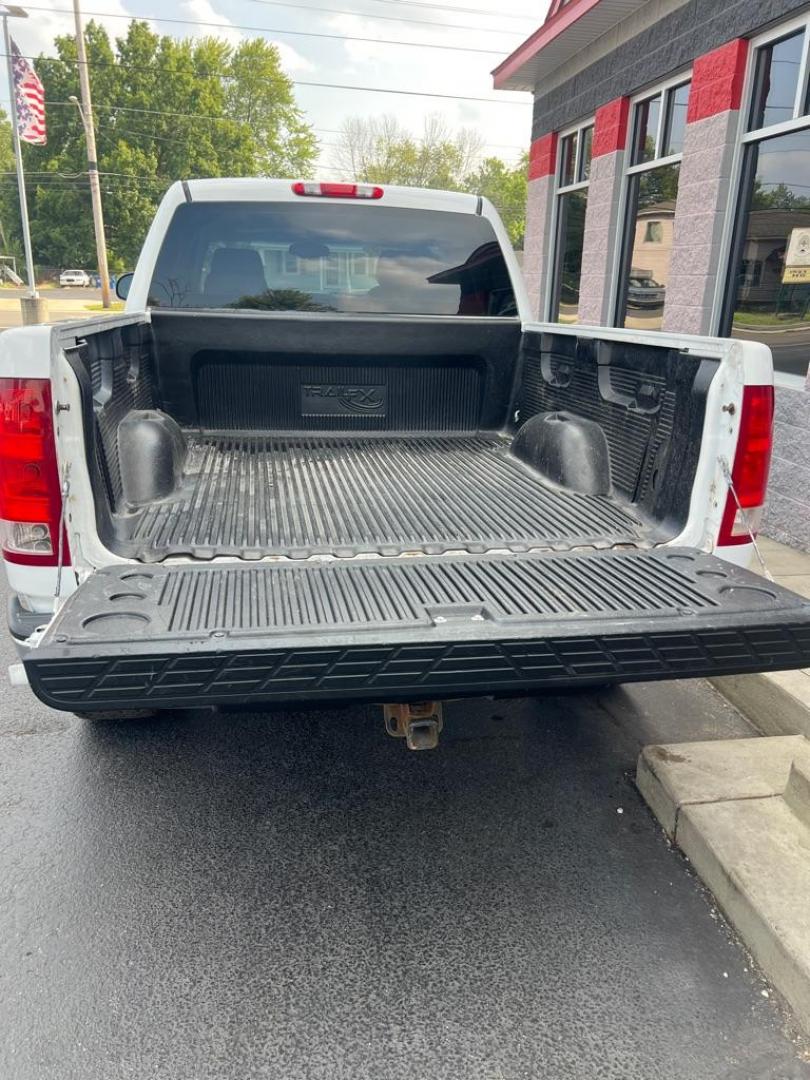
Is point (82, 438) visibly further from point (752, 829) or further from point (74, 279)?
point (74, 279)

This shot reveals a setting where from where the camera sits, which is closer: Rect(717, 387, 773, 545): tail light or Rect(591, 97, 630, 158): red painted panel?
Rect(717, 387, 773, 545): tail light

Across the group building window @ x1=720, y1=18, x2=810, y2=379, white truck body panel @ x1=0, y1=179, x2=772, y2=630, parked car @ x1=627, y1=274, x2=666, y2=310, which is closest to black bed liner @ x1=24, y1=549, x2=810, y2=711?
white truck body panel @ x1=0, y1=179, x2=772, y2=630

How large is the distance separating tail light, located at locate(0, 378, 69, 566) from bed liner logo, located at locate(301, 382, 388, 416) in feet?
6.81

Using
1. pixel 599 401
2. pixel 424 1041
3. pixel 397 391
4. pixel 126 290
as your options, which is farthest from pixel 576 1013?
pixel 126 290

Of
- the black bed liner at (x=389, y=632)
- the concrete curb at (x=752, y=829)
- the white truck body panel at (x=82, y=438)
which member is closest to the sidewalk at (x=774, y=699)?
the concrete curb at (x=752, y=829)

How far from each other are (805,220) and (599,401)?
11.2ft

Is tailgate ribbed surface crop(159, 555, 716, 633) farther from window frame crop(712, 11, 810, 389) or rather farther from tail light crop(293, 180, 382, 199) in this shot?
window frame crop(712, 11, 810, 389)

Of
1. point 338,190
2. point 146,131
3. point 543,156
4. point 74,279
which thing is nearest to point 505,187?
point 146,131

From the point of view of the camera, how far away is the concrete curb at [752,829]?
219 cm

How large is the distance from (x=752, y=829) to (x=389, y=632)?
1.55 m

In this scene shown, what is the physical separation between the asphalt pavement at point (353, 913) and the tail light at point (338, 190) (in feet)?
8.56

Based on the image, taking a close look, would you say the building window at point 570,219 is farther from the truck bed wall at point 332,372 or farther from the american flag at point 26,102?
the american flag at point 26,102

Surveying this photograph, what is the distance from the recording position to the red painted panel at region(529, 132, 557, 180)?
9.99m

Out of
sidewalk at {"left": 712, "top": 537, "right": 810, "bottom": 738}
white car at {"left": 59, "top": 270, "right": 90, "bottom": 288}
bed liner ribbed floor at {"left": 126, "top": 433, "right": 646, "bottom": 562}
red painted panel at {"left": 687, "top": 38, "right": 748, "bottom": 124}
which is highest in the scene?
red painted panel at {"left": 687, "top": 38, "right": 748, "bottom": 124}
